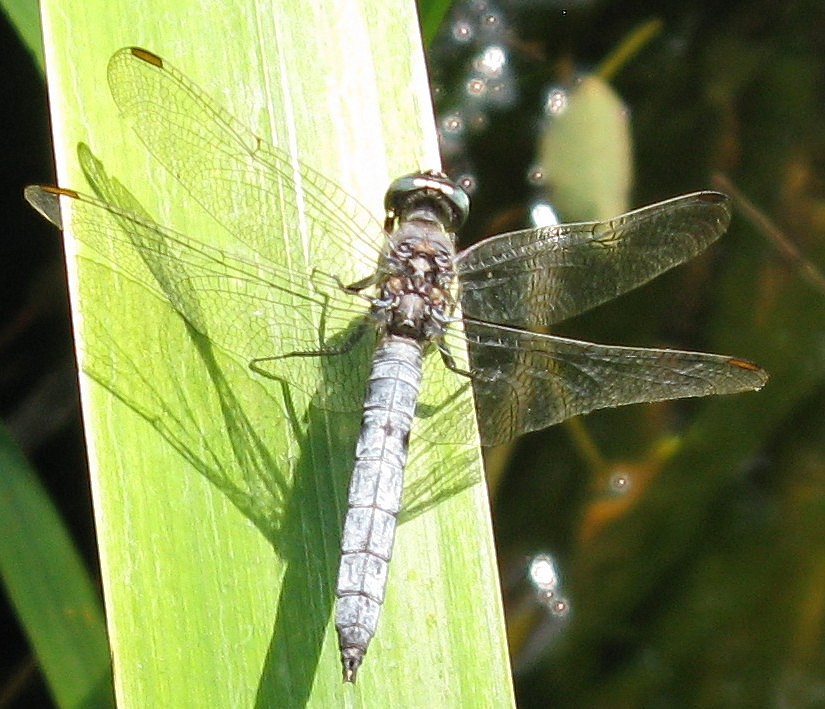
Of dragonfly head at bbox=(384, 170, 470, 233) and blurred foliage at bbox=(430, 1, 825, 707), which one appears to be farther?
blurred foliage at bbox=(430, 1, 825, 707)

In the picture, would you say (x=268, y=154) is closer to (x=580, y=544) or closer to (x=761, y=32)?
(x=580, y=544)

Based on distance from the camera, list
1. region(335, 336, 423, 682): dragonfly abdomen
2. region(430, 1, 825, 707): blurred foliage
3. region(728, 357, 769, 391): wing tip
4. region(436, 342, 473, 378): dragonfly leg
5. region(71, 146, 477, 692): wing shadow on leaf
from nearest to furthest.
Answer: region(335, 336, 423, 682): dragonfly abdomen, region(71, 146, 477, 692): wing shadow on leaf, region(728, 357, 769, 391): wing tip, region(436, 342, 473, 378): dragonfly leg, region(430, 1, 825, 707): blurred foliage

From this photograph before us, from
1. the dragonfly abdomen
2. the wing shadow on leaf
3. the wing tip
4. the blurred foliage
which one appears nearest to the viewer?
the dragonfly abdomen

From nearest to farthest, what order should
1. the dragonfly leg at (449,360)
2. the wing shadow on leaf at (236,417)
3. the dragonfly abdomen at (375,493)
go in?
1. the dragonfly abdomen at (375,493)
2. the wing shadow on leaf at (236,417)
3. the dragonfly leg at (449,360)

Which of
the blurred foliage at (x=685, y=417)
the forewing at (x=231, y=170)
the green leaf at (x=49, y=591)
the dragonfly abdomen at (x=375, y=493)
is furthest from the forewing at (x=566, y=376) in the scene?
the blurred foliage at (x=685, y=417)

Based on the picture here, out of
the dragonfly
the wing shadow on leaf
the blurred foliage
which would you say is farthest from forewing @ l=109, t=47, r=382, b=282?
the blurred foliage

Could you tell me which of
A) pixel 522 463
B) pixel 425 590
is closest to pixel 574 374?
pixel 425 590

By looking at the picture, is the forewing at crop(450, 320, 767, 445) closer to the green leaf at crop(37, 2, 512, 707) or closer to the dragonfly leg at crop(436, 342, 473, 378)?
the dragonfly leg at crop(436, 342, 473, 378)

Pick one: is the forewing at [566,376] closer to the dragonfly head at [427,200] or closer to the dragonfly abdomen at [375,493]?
the dragonfly abdomen at [375,493]
